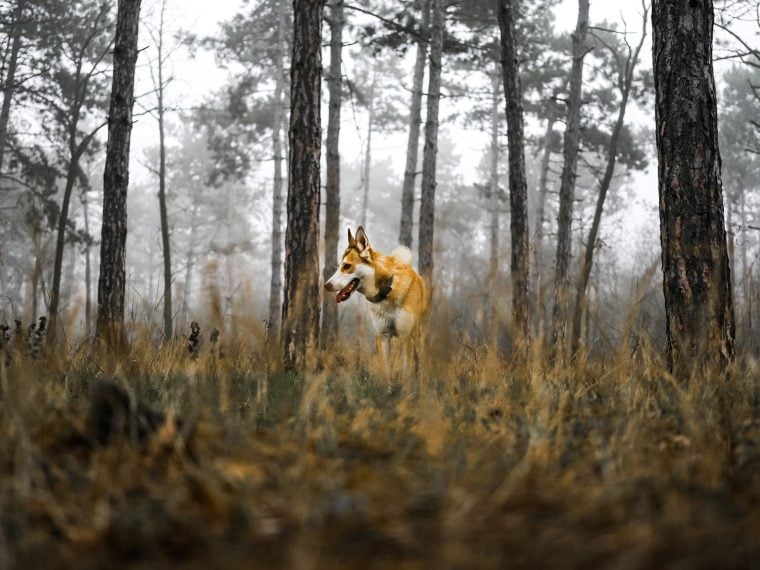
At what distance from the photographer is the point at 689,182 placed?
493 cm

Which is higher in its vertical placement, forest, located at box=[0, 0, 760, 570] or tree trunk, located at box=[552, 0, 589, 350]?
tree trunk, located at box=[552, 0, 589, 350]

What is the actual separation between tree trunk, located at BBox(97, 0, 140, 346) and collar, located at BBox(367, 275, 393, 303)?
13.3 feet

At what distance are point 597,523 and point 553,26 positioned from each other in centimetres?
3187

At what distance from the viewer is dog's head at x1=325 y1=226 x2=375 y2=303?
21.6 ft

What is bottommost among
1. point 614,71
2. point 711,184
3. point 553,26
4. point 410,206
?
point 711,184

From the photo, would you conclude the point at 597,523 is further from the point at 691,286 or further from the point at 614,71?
the point at 614,71

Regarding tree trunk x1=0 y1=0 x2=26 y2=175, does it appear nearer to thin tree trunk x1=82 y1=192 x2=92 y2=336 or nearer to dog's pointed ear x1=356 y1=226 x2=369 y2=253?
thin tree trunk x1=82 y1=192 x2=92 y2=336

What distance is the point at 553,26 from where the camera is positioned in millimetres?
29797

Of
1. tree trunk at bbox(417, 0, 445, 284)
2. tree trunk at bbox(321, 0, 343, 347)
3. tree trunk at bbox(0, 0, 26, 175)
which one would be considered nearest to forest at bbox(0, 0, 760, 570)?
tree trunk at bbox(417, 0, 445, 284)

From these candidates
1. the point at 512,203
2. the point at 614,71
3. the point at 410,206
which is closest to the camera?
the point at 512,203

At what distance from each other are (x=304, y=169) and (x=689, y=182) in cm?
392

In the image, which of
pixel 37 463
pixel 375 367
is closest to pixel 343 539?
pixel 37 463

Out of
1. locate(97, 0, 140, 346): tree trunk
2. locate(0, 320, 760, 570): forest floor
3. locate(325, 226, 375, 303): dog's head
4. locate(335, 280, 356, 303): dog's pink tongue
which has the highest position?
locate(97, 0, 140, 346): tree trunk

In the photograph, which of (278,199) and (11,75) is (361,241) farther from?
(11,75)
